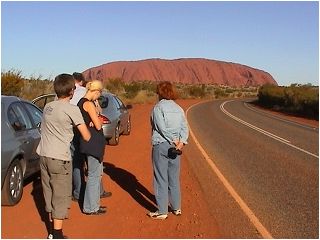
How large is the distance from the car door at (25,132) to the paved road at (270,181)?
9.06 ft

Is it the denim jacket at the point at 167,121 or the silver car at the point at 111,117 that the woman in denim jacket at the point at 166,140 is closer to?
the denim jacket at the point at 167,121

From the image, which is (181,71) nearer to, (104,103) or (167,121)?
(104,103)

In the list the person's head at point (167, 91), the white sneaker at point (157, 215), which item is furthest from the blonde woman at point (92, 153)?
the person's head at point (167, 91)

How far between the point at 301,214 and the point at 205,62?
547 ft

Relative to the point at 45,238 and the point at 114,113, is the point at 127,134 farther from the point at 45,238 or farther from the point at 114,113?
the point at 45,238

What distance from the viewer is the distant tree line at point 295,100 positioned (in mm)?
34375

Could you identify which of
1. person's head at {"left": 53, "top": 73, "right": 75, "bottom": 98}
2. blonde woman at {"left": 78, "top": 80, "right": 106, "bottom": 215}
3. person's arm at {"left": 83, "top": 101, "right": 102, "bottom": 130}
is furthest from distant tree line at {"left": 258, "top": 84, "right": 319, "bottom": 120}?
person's head at {"left": 53, "top": 73, "right": 75, "bottom": 98}

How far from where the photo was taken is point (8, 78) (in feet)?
64.2

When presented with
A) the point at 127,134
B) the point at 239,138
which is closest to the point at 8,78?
the point at 127,134

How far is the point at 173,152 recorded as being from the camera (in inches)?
244

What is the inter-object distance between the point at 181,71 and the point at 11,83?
5655 inches

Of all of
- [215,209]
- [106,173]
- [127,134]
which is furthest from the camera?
[127,134]

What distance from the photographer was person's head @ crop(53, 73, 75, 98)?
5125 millimetres

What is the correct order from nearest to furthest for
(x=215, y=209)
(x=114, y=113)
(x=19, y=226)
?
(x=19, y=226) < (x=215, y=209) < (x=114, y=113)
